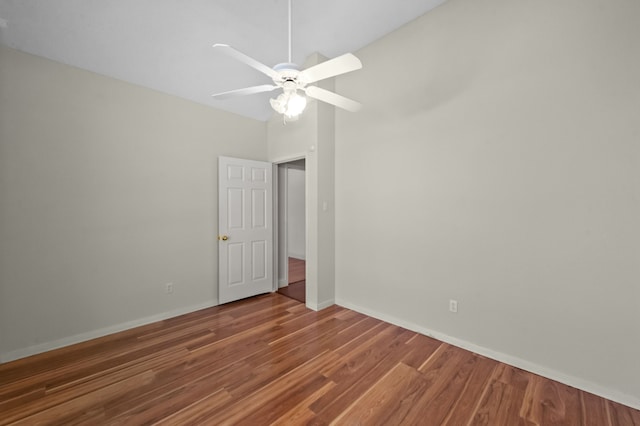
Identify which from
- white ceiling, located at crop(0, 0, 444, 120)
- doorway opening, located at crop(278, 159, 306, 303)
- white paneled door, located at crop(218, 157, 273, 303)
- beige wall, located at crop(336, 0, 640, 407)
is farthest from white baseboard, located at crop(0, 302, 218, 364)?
white ceiling, located at crop(0, 0, 444, 120)

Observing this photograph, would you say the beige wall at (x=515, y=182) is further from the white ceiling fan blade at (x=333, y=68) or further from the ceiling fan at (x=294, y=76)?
the white ceiling fan blade at (x=333, y=68)

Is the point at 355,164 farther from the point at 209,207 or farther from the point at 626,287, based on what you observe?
the point at 626,287

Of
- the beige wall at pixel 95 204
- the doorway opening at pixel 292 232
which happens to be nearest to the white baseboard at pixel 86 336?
the beige wall at pixel 95 204

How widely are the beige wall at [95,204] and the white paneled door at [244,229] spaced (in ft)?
0.50

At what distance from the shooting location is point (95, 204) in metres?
2.69

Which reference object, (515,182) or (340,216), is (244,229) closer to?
(340,216)

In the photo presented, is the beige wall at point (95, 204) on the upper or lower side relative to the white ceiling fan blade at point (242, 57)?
lower

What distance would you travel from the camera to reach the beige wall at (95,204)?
7.57 ft

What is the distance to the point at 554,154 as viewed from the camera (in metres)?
1.99

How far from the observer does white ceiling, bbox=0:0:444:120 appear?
2.23m

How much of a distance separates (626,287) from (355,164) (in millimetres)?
2563

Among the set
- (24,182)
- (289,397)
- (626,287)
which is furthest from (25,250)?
(626,287)

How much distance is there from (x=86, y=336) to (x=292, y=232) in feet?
16.2

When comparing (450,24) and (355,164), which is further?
(355,164)
